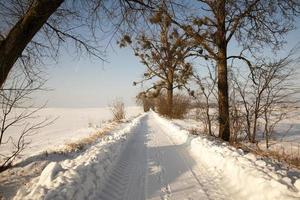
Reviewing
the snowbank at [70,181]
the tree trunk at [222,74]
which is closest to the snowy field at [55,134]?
the snowbank at [70,181]

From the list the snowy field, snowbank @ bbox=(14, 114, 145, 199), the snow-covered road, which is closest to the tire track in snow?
the snow-covered road

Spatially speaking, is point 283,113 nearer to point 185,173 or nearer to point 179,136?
point 179,136

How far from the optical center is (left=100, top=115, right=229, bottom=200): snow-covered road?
4953mm

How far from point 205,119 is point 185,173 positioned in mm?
8171

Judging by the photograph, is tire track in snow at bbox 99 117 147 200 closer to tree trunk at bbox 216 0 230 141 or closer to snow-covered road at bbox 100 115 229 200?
snow-covered road at bbox 100 115 229 200

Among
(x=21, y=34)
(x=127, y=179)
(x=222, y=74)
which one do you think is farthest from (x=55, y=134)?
(x=21, y=34)

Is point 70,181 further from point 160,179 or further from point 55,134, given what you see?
point 55,134

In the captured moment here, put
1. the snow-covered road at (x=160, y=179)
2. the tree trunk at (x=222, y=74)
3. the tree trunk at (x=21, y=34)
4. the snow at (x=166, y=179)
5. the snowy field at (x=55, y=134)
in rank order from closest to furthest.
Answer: the snow at (x=166, y=179)
the snow-covered road at (x=160, y=179)
the tree trunk at (x=21, y=34)
the snowy field at (x=55, y=134)
the tree trunk at (x=222, y=74)

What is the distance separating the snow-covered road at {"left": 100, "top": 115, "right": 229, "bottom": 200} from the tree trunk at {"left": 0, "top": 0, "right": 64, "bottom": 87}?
9.50 ft

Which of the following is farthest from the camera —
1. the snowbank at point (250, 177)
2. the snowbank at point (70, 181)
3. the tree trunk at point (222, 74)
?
the tree trunk at point (222, 74)

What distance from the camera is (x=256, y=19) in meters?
10.8

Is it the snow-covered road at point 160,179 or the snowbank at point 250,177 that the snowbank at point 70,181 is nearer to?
the snow-covered road at point 160,179

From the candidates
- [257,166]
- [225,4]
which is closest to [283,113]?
[225,4]

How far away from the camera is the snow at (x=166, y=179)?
443 centimetres
